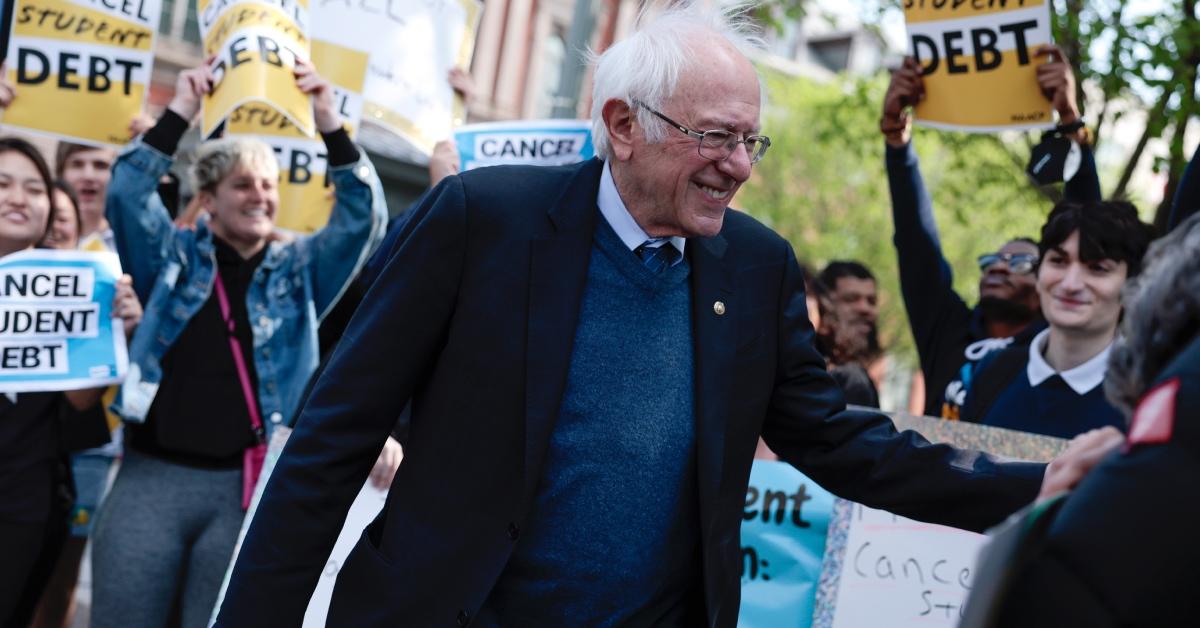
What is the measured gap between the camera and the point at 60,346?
480 centimetres

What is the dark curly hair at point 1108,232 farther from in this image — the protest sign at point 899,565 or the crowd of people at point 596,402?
the crowd of people at point 596,402

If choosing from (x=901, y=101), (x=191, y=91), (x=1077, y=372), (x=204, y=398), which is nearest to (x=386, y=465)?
(x=204, y=398)

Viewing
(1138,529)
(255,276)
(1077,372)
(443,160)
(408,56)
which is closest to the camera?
(1138,529)

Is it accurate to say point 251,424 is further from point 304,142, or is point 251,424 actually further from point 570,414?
point 570,414

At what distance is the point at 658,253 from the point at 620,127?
0.92 ft

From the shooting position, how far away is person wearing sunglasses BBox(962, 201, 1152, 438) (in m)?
3.91

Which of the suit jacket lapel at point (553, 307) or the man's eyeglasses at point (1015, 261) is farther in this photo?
the man's eyeglasses at point (1015, 261)

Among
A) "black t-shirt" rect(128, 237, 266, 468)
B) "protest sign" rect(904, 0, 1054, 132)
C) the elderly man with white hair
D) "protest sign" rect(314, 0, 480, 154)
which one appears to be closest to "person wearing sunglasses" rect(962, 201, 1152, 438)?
"protest sign" rect(904, 0, 1054, 132)

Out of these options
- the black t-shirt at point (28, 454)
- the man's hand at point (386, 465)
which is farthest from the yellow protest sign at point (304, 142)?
the man's hand at point (386, 465)

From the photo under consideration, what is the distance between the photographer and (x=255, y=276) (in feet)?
16.2

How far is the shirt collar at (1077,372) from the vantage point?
3895 millimetres

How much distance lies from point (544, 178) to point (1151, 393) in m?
1.56

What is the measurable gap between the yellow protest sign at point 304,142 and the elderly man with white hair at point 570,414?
327cm

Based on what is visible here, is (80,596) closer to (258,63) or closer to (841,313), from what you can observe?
(258,63)
